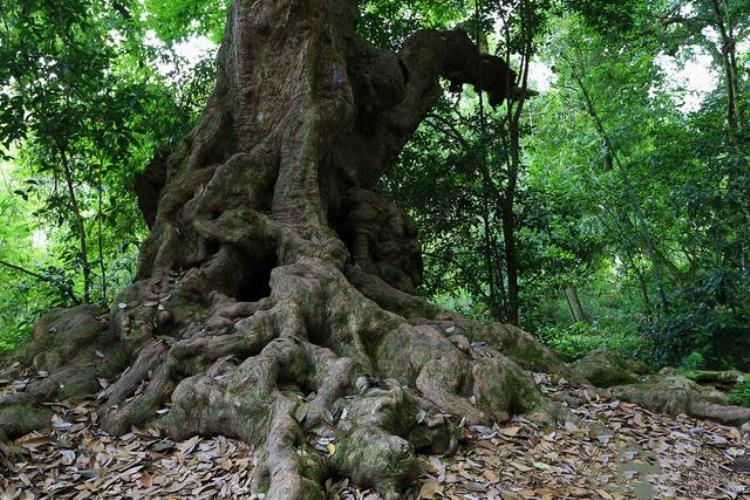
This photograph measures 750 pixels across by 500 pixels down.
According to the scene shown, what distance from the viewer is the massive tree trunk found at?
3336 millimetres

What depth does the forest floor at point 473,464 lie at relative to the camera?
3.01 m

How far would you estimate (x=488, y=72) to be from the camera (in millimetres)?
9398

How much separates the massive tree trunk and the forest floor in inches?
5.7

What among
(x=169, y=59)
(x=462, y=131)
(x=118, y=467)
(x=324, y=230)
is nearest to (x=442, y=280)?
(x=462, y=131)

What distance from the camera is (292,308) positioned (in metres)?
4.27

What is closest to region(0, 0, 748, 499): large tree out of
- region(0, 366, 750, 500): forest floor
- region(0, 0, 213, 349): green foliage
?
region(0, 366, 750, 500): forest floor

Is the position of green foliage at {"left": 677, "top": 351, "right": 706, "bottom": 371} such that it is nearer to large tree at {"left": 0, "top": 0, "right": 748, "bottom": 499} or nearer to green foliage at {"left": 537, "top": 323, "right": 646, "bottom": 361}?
green foliage at {"left": 537, "top": 323, "right": 646, "bottom": 361}

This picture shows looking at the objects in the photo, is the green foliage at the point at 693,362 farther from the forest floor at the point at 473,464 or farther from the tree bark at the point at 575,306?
the tree bark at the point at 575,306

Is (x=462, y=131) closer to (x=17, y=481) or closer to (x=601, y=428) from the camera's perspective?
(x=601, y=428)

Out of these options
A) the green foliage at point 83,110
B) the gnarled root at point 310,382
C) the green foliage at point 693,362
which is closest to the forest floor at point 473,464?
the gnarled root at point 310,382

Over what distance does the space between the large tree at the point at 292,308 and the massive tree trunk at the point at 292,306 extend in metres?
0.02

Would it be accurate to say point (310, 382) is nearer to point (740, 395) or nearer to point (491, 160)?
point (740, 395)

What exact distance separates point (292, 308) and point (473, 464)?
1.81 meters

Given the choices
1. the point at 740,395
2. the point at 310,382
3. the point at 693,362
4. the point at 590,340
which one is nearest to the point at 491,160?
the point at 693,362
